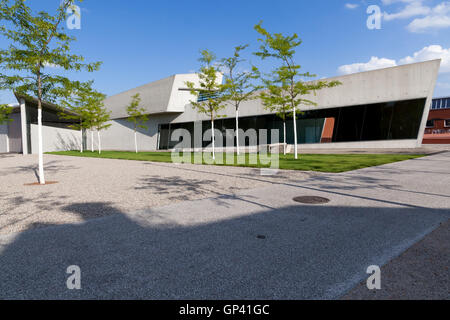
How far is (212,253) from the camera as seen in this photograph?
11.8 ft

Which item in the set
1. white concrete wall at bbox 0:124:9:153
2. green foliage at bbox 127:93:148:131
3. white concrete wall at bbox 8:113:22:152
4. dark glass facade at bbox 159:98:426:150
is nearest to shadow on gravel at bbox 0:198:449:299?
dark glass facade at bbox 159:98:426:150

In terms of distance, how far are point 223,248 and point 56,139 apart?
146 feet

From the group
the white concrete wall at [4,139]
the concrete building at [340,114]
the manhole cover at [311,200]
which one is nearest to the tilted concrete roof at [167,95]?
the concrete building at [340,114]

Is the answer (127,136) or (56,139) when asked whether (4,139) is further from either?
(127,136)

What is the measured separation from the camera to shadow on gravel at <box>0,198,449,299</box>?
2.73 m

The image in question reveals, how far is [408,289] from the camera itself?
2.63 m

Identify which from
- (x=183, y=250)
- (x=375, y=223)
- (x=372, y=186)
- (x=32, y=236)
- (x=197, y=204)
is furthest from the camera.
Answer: (x=372, y=186)

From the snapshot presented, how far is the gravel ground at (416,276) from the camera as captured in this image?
2.54m

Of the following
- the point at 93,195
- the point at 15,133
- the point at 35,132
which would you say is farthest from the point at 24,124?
the point at 93,195

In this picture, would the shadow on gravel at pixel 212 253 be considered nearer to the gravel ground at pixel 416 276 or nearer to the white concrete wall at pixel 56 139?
the gravel ground at pixel 416 276

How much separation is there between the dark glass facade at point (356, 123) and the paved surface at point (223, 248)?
65.4ft
